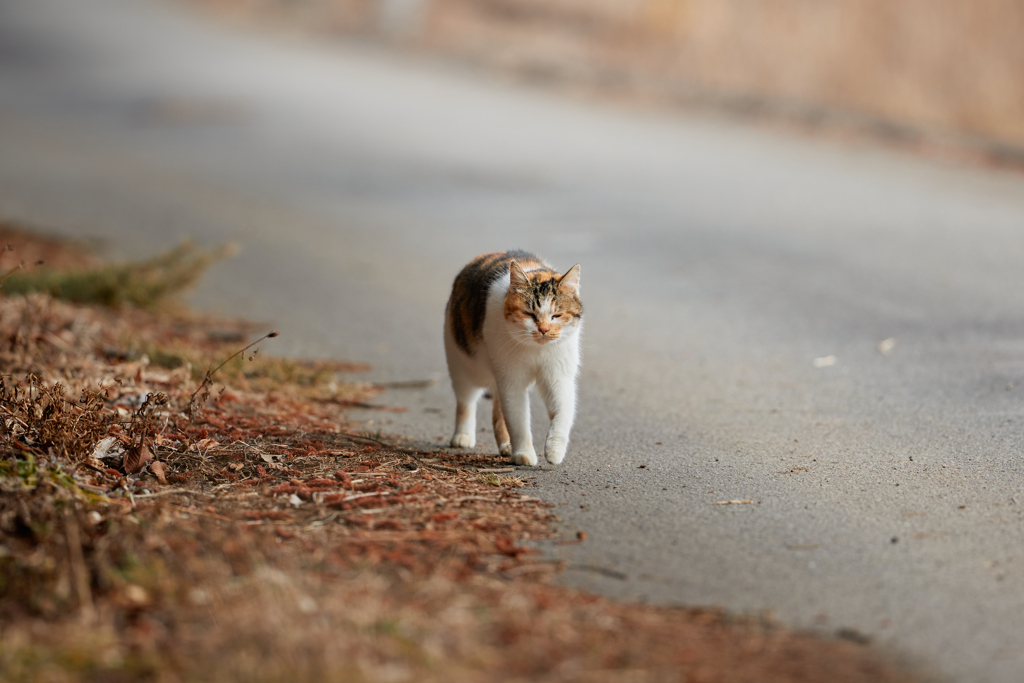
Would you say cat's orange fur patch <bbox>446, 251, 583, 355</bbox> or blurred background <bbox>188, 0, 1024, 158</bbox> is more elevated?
blurred background <bbox>188, 0, 1024, 158</bbox>

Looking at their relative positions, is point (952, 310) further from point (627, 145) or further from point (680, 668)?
point (627, 145)

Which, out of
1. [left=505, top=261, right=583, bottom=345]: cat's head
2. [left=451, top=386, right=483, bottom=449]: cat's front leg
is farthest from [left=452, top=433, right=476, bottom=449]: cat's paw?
[left=505, top=261, right=583, bottom=345]: cat's head

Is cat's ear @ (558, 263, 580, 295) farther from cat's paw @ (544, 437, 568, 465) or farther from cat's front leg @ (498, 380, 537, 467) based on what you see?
cat's paw @ (544, 437, 568, 465)

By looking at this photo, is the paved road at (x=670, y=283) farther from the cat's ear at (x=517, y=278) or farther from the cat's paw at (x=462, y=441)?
the cat's ear at (x=517, y=278)

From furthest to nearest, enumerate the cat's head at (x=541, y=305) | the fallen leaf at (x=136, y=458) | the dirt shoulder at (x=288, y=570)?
the cat's head at (x=541, y=305)
the fallen leaf at (x=136, y=458)
the dirt shoulder at (x=288, y=570)

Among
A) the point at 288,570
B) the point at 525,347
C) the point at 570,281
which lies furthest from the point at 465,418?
the point at 288,570

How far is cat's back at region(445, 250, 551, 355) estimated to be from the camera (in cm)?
509

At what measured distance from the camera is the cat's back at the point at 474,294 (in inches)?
201

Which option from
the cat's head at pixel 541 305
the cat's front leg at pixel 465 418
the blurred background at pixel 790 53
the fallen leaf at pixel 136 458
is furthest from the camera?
the blurred background at pixel 790 53

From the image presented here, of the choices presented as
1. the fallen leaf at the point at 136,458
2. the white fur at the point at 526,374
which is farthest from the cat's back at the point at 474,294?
the fallen leaf at the point at 136,458

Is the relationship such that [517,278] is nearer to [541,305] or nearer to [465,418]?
[541,305]

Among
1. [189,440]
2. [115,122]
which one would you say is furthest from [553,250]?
[115,122]

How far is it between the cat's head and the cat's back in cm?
20

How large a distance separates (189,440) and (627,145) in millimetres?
9933
